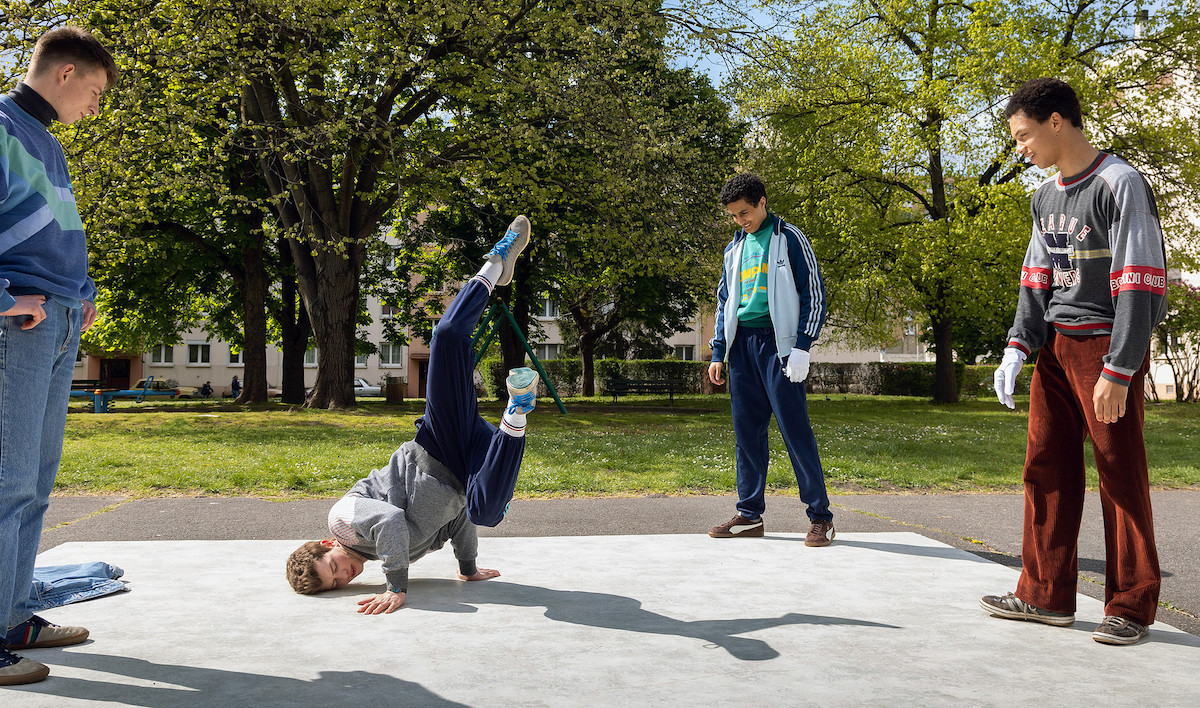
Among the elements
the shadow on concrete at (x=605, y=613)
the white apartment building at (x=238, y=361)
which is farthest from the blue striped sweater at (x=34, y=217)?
the white apartment building at (x=238, y=361)

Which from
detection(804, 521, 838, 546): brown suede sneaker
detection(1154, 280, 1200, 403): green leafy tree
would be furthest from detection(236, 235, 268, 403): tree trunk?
detection(1154, 280, 1200, 403): green leafy tree

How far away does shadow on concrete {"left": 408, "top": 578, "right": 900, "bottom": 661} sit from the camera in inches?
117

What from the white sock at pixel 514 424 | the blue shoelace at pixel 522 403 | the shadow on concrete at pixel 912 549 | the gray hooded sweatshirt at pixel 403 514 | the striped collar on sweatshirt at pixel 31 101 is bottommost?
the shadow on concrete at pixel 912 549

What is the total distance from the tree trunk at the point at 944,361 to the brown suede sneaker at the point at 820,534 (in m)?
22.9

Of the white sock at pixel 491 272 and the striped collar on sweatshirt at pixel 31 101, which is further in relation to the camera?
the white sock at pixel 491 272

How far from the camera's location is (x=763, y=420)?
17.2ft

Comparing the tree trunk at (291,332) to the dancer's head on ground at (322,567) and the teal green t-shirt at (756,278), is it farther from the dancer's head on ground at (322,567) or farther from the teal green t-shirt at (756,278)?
the dancer's head on ground at (322,567)

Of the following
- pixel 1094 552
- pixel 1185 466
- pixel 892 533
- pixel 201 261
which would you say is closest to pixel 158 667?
pixel 892 533

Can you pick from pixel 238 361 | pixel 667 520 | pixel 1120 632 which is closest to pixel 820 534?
pixel 667 520

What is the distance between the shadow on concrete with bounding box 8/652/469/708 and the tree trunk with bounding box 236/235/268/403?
2175 cm

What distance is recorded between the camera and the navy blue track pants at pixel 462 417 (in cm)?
338

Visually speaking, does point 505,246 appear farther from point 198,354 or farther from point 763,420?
point 198,354

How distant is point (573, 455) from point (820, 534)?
17.3ft

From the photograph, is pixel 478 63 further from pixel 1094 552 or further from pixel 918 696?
pixel 918 696
